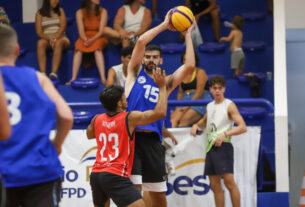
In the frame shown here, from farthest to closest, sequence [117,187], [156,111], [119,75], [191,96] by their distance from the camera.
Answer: [119,75] → [191,96] → [117,187] → [156,111]

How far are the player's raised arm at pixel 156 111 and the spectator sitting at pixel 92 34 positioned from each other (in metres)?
3.83

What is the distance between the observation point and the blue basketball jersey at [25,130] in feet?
9.14

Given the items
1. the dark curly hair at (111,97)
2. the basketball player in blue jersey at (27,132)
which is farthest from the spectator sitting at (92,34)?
the basketball player in blue jersey at (27,132)

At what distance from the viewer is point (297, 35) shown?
9539mm

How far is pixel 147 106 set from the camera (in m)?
4.83

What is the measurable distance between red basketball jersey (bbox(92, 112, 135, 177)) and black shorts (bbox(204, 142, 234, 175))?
1.71 meters

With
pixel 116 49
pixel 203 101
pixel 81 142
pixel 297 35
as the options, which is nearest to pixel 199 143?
pixel 203 101

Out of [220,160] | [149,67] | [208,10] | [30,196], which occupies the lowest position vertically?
[220,160]

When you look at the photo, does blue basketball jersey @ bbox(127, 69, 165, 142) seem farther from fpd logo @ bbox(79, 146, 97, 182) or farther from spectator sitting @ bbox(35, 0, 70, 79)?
spectator sitting @ bbox(35, 0, 70, 79)

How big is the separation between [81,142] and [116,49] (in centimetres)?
298

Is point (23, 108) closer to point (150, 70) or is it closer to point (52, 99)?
point (52, 99)

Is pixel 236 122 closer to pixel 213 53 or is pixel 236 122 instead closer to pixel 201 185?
pixel 201 185

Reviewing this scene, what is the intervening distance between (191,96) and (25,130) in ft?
14.8

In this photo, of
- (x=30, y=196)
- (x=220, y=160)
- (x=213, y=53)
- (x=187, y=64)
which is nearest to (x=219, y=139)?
(x=220, y=160)
